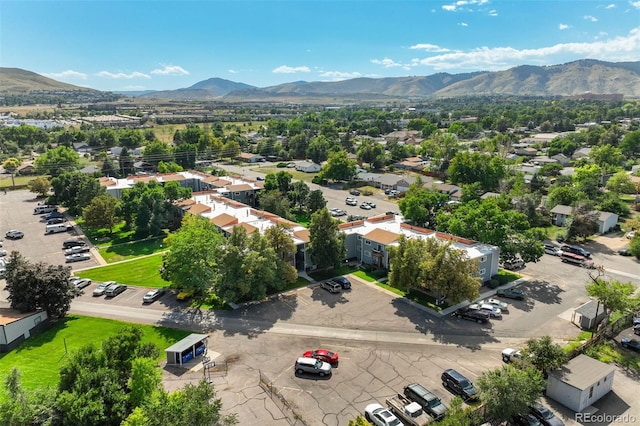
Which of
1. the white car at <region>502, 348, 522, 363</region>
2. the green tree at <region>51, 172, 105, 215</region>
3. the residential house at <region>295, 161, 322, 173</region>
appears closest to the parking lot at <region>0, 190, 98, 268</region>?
the green tree at <region>51, 172, 105, 215</region>

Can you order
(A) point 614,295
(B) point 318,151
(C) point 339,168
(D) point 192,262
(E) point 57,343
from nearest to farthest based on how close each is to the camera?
(A) point 614,295
(E) point 57,343
(D) point 192,262
(C) point 339,168
(B) point 318,151

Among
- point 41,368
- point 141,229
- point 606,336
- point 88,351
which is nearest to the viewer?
point 88,351

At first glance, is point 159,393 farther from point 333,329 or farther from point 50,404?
point 333,329

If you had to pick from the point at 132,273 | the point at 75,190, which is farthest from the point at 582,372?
the point at 75,190

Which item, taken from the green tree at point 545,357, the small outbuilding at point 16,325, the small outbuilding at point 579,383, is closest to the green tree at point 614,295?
the small outbuilding at point 579,383

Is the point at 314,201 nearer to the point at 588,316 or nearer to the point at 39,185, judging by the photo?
the point at 588,316

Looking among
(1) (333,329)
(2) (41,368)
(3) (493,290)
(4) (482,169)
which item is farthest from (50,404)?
(4) (482,169)
